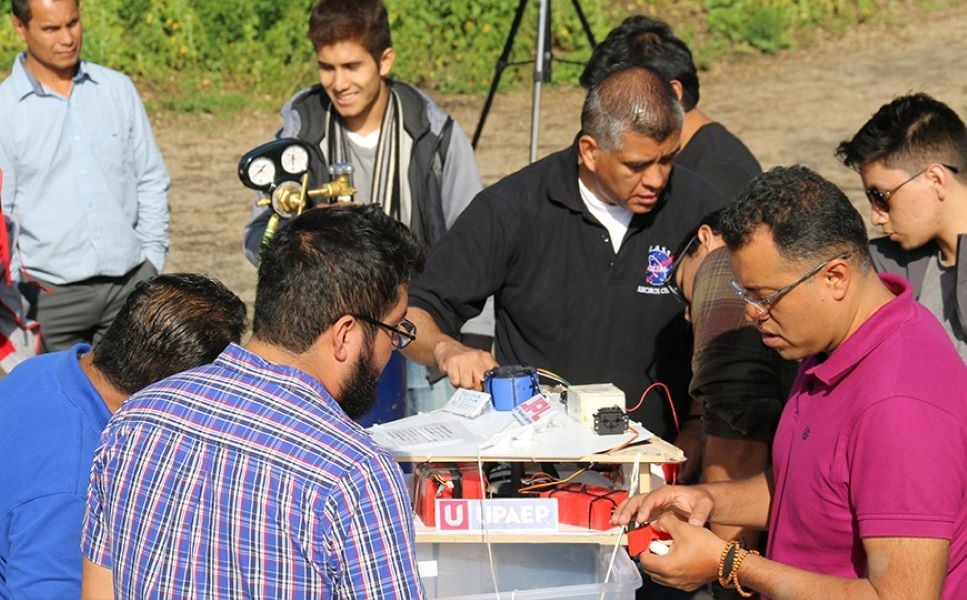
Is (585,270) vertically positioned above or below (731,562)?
above

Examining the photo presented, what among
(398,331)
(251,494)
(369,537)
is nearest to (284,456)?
(251,494)

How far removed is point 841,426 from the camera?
2.61m

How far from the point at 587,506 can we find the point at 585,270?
122cm

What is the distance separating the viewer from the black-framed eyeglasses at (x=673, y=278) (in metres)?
3.91

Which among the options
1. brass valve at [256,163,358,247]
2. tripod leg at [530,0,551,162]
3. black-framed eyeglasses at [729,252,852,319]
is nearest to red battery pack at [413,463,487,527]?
black-framed eyeglasses at [729,252,852,319]

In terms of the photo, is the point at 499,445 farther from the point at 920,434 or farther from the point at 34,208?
the point at 34,208

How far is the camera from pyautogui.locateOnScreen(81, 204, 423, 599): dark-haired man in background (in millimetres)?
2189

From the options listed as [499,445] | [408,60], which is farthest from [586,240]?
[408,60]

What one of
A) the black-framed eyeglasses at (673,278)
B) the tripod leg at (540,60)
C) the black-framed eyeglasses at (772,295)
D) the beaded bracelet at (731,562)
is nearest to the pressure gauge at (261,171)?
the black-framed eyeglasses at (673,278)

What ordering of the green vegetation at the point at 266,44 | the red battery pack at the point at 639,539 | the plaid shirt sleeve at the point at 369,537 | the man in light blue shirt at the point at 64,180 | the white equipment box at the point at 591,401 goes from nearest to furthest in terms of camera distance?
the plaid shirt sleeve at the point at 369,537
the red battery pack at the point at 639,539
the white equipment box at the point at 591,401
the man in light blue shirt at the point at 64,180
the green vegetation at the point at 266,44

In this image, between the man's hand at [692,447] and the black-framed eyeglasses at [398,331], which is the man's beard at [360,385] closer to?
the black-framed eyeglasses at [398,331]

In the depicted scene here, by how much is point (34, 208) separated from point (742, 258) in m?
3.89

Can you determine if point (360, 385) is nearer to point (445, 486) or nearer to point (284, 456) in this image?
point (284, 456)

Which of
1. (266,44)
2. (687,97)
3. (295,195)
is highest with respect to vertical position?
(266,44)
